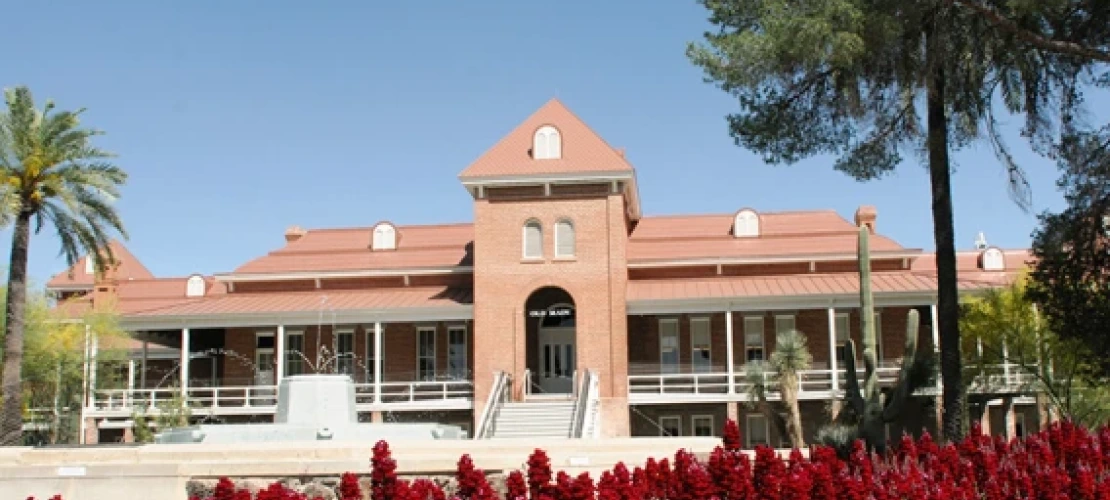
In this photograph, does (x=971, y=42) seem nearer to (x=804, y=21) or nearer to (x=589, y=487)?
(x=804, y=21)

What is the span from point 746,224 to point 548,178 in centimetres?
865

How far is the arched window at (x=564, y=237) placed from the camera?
118 ft

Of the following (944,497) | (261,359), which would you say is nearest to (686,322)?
(261,359)

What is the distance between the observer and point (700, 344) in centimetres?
3744

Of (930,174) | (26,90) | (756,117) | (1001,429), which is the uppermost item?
(26,90)

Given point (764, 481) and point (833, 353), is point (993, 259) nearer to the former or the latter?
point (833, 353)

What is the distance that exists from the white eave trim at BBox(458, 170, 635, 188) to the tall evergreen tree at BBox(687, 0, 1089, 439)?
14037 millimetres

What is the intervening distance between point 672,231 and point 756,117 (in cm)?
2028

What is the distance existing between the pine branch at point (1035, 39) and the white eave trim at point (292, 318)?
828 inches

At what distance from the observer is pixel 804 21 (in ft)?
60.5

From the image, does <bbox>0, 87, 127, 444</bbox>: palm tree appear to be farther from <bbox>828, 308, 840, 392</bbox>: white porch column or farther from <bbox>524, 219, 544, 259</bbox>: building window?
<bbox>828, 308, 840, 392</bbox>: white porch column

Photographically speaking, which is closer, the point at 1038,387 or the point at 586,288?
the point at 1038,387

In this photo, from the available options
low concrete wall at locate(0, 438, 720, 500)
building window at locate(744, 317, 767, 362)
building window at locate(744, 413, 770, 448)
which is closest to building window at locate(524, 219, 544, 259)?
building window at locate(744, 317, 767, 362)

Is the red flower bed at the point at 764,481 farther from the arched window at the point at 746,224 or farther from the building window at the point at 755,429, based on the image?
the arched window at the point at 746,224
